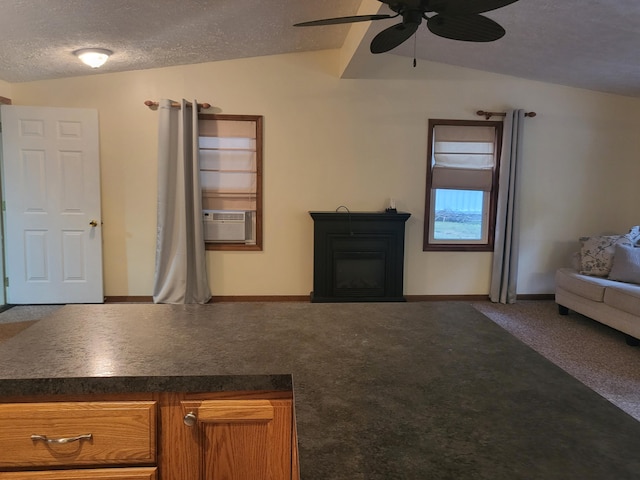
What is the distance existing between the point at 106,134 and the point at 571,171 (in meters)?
5.28

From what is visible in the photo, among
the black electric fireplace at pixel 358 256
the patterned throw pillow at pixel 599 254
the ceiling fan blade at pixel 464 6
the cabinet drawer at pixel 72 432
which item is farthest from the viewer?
the black electric fireplace at pixel 358 256

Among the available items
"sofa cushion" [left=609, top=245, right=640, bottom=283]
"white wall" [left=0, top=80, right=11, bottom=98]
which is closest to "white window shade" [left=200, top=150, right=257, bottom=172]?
"white wall" [left=0, top=80, right=11, bottom=98]

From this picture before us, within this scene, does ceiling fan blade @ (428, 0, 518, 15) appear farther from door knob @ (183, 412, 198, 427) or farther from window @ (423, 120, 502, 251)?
window @ (423, 120, 502, 251)

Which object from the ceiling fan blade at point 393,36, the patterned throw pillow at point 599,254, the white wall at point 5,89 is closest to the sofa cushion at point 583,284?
the patterned throw pillow at point 599,254

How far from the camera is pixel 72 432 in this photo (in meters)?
1.08

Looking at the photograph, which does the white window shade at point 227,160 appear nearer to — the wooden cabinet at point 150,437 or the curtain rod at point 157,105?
the curtain rod at point 157,105

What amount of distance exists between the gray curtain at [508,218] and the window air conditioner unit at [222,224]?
9.66ft

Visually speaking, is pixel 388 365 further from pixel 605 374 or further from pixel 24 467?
pixel 605 374

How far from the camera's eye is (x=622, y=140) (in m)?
5.30

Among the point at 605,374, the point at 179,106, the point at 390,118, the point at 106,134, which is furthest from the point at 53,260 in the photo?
the point at 605,374

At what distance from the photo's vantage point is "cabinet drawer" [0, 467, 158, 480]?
1074 mm

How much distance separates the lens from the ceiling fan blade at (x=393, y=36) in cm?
213

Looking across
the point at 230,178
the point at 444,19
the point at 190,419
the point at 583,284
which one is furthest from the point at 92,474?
the point at 583,284

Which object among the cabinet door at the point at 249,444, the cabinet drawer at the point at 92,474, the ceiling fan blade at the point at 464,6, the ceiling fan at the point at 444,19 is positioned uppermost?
the ceiling fan at the point at 444,19
